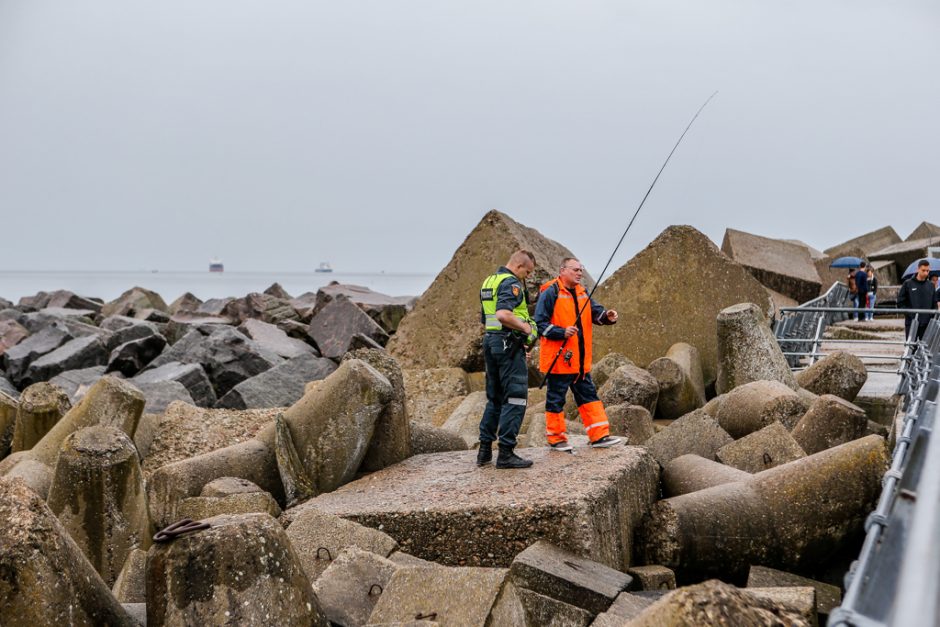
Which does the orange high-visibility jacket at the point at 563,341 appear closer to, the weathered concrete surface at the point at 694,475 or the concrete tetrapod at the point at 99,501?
the weathered concrete surface at the point at 694,475

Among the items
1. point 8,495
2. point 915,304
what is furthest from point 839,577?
point 915,304

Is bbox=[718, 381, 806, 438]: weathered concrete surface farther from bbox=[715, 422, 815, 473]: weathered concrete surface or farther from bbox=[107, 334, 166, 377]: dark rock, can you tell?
bbox=[107, 334, 166, 377]: dark rock

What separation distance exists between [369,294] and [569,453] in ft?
45.6

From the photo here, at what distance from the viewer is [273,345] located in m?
14.2

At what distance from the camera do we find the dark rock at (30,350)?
14.2 m

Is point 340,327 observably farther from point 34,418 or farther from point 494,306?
point 494,306

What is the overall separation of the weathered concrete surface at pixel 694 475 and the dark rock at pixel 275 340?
8726 mm

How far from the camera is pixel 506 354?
554cm

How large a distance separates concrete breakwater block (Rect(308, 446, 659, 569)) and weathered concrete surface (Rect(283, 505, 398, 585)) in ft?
0.80

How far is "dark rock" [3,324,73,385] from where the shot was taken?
1423 centimetres

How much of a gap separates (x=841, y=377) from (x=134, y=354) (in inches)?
374

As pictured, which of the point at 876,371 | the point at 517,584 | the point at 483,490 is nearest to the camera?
the point at 517,584

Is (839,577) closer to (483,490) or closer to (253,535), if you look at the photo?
(483,490)

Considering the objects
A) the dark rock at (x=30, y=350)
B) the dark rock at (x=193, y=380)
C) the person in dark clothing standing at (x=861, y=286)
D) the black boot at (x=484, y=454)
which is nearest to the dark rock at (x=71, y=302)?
the dark rock at (x=30, y=350)
